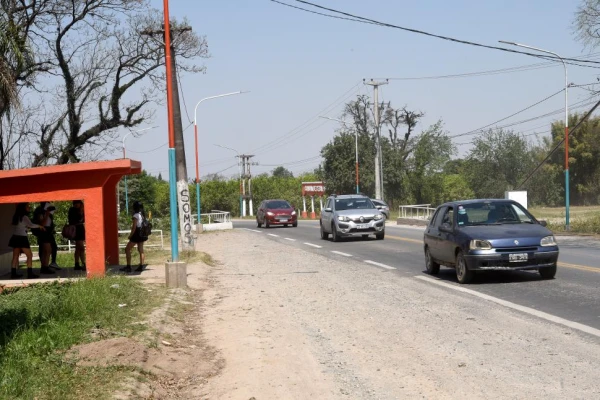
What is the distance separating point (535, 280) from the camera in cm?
1540

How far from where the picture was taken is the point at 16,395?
7.09 m

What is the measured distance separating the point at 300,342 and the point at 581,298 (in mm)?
4880

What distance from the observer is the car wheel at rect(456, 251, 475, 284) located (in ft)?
50.0

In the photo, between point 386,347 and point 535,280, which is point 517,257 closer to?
point 535,280

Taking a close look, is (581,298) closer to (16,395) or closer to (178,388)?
(178,388)

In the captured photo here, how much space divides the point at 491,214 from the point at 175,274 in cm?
627

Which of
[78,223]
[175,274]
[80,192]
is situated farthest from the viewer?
[78,223]

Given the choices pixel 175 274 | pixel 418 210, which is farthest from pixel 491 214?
pixel 418 210

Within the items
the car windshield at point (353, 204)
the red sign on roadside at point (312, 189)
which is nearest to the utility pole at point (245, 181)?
the red sign on roadside at point (312, 189)

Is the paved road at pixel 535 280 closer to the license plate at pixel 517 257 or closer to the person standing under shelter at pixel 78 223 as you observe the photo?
the license plate at pixel 517 257

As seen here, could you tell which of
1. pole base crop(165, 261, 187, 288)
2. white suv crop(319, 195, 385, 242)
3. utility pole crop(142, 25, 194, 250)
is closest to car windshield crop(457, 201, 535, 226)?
pole base crop(165, 261, 187, 288)

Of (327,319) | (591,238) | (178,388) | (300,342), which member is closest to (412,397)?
(178,388)

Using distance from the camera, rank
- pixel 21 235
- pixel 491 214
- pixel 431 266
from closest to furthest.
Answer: pixel 491 214
pixel 431 266
pixel 21 235

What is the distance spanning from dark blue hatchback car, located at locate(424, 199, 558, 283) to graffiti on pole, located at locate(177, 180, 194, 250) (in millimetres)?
9639
